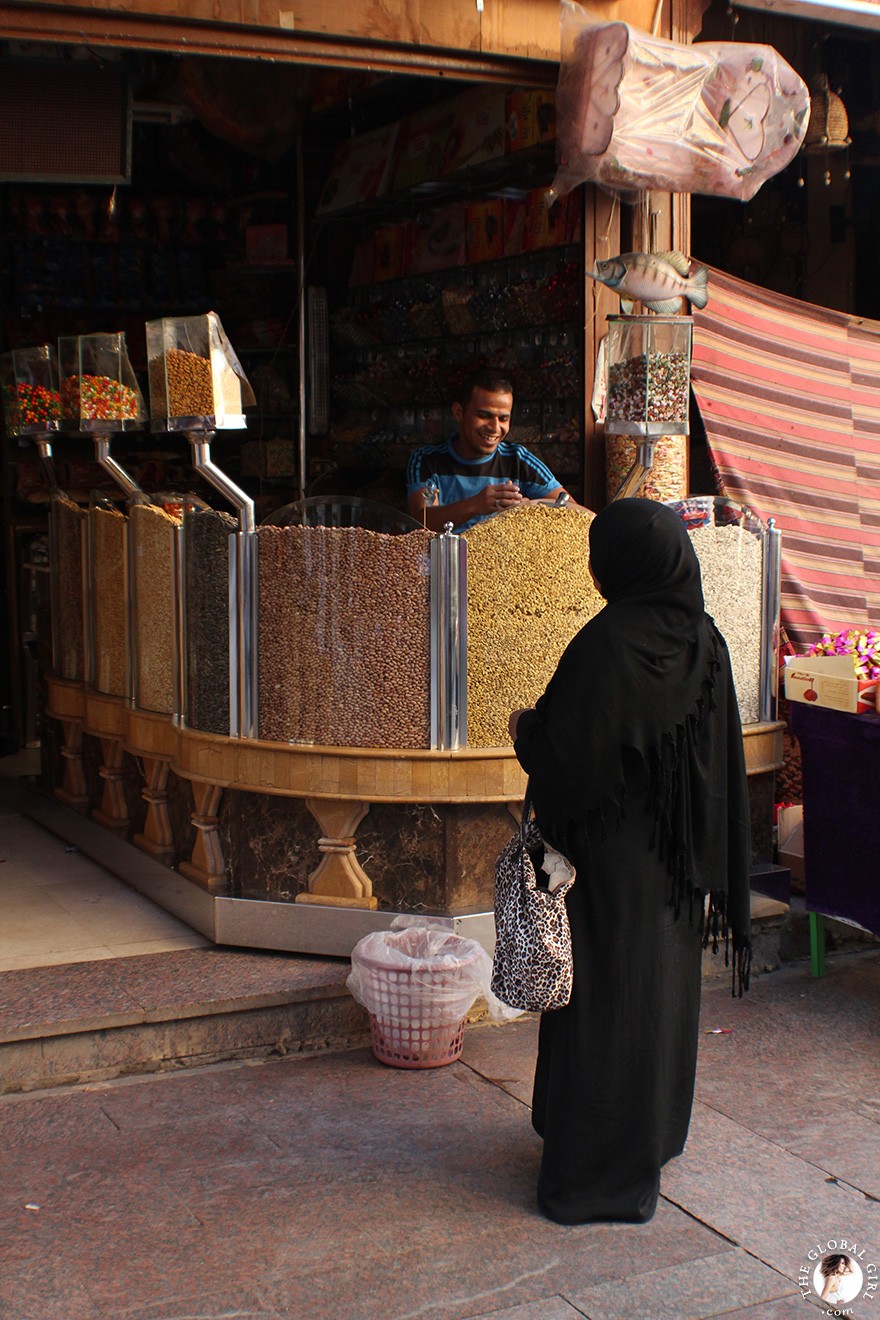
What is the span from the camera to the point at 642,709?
2.79 metres

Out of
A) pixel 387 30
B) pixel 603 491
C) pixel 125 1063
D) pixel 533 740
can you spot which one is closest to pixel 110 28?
pixel 387 30

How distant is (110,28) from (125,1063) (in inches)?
112

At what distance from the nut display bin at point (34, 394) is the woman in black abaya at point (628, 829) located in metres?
2.79

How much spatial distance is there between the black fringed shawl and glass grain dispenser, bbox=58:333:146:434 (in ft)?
7.71

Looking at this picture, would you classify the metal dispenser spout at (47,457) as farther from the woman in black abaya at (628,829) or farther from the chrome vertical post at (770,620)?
the woman in black abaya at (628,829)

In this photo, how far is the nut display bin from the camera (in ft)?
16.6

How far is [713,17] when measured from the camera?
559 centimetres

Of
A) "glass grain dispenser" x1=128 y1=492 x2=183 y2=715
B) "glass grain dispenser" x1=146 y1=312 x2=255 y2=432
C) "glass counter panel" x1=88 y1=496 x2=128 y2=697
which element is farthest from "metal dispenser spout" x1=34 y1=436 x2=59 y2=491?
"glass grain dispenser" x1=146 y1=312 x2=255 y2=432

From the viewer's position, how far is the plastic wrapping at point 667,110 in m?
4.32

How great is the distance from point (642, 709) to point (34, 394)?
3.13m

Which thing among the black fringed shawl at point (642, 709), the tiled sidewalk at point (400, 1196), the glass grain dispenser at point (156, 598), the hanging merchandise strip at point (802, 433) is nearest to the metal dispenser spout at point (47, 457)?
the glass grain dispenser at point (156, 598)

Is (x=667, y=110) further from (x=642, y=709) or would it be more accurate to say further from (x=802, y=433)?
(x=642, y=709)

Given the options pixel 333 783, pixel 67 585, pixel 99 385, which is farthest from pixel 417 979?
pixel 67 585

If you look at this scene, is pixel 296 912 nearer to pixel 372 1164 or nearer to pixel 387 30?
pixel 372 1164
